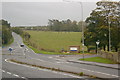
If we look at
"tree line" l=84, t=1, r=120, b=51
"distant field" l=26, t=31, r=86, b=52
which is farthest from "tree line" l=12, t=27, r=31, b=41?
"tree line" l=84, t=1, r=120, b=51

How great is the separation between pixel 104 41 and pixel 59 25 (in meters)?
93.6

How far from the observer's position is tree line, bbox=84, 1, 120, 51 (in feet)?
157

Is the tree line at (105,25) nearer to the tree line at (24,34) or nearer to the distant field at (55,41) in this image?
the distant field at (55,41)

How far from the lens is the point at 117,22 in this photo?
48.3 m

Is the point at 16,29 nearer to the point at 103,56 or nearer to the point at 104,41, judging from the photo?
the point at 104,41

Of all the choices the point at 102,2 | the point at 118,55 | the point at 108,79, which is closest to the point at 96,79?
the point at 108,79

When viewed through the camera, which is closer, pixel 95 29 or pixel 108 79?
pixel 108 79

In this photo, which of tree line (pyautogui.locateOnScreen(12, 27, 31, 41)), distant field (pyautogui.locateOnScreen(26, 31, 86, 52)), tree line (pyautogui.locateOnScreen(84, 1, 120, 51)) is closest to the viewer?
tree line (pyautogui.locateOnScreen(84, 1, 120, 51))

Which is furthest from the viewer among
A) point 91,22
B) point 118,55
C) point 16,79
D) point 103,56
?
point 91,22

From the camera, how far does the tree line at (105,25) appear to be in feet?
157

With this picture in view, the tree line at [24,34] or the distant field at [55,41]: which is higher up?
the tree line at [24,34]

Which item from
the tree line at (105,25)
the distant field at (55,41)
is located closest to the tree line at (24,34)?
the distant field at (55,41)

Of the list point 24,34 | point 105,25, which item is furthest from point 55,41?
point 105,25

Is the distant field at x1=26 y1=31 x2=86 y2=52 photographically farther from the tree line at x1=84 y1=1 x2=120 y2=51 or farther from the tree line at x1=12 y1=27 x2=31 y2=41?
the tree line at x1=84 y1=1 x2=120 y2=51
